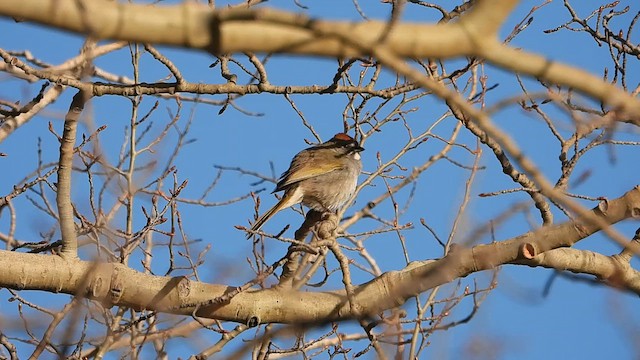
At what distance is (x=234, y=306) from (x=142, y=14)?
3.07 meters

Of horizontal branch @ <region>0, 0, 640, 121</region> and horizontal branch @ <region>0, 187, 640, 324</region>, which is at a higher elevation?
horizontal branch @ <region>0, 187, 640, 324</region>

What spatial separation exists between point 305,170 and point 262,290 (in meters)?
4.29

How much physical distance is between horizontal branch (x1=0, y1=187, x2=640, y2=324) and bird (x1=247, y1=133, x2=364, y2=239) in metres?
3.67

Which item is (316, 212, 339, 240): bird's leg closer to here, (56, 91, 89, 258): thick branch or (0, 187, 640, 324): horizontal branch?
(0, 187, 640, 324): horizontal branch

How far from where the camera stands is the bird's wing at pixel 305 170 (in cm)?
902

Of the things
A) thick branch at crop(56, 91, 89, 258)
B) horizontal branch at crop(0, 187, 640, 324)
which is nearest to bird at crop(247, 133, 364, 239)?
horizontal branch at crop(0, 187, 640, 324)

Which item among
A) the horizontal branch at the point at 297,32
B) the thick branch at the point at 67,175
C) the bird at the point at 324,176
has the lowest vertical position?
the horizontal branch at the point at 297,32

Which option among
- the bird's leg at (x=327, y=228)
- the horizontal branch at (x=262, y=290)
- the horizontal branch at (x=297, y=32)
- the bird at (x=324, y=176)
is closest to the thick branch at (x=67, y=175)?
the horizontal branch at (x=262, y=290)

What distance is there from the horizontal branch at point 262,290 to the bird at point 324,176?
12.1 feet

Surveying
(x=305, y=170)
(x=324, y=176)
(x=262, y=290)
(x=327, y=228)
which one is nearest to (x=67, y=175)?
(x=262, y=290)

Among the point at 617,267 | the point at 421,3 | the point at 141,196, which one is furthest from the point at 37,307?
the point at 617,267

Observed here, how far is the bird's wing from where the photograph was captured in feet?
29.6

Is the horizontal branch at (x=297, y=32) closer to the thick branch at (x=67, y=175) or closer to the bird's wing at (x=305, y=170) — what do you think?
the thick branch at (x=67, y=175)

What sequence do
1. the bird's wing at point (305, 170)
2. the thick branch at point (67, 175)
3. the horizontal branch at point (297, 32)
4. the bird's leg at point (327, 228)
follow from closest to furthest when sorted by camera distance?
the horizontal branch at point (297, 32) < the thick branch at point (67, 175) < the bird's leg at point (327, 228) < the bird's wing at point (305, 170)
